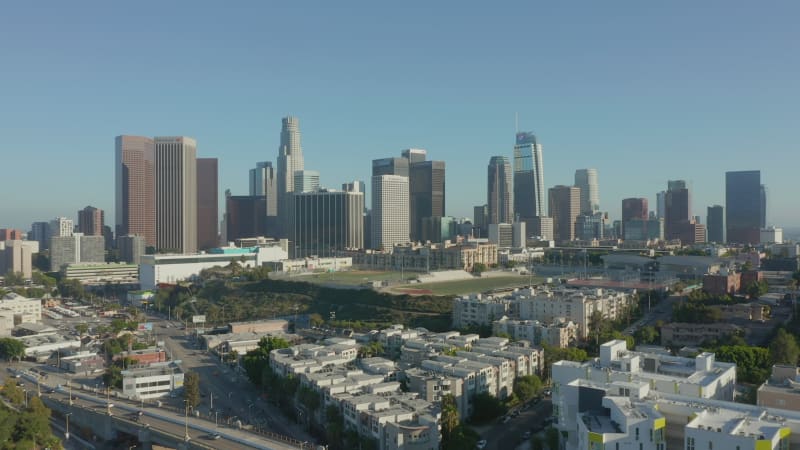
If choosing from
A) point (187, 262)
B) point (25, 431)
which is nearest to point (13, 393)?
point (25, 431)

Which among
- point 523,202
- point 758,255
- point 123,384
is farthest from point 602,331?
point 523,202

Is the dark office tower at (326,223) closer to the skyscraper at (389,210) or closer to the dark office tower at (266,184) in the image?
the skyscraper at (389,210)

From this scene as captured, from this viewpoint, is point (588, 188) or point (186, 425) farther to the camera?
point (588, 188)

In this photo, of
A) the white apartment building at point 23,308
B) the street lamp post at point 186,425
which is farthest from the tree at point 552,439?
the white apartment building at point 23,308

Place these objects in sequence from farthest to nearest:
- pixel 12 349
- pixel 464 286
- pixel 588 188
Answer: pixel 588 188 → pixel 464 286 → pixel 12 349

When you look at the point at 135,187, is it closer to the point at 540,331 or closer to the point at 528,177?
the point at 528,177

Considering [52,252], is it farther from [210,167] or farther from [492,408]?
[492,408]

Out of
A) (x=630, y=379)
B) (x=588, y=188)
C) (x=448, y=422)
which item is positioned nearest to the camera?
(x=630, y=379)
